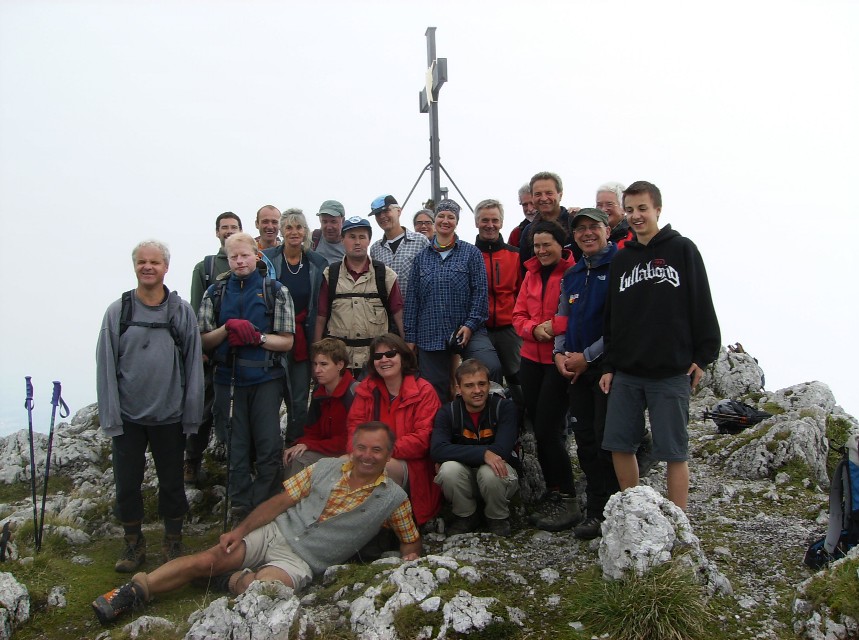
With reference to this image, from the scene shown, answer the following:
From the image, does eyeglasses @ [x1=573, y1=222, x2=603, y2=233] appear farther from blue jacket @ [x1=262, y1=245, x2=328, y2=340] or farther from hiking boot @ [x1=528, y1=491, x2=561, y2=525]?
blue jacket @ [x1=262, y1=245, x2=328, y2=340]

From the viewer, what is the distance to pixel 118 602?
17.4 ft

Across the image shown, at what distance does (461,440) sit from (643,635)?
2809mm

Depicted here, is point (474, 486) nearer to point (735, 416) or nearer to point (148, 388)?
point (148, 388)

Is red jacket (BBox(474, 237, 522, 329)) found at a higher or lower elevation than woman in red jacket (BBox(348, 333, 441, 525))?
higher

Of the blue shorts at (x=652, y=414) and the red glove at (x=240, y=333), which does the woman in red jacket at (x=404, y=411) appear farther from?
the blue shorts at (x=652, y=414)

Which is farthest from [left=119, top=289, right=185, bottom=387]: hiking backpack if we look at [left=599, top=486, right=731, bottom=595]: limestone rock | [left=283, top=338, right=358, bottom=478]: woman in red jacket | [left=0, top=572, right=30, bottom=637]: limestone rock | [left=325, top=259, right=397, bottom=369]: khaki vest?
[left=599, top=486, right=731, bottom=595]: limestone rock

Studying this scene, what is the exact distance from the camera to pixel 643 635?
4309 millimetres

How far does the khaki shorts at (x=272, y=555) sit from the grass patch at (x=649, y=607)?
234 centimetres

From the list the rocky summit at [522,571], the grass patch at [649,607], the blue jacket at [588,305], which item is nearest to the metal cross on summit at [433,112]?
the rocky summit at [522,571]

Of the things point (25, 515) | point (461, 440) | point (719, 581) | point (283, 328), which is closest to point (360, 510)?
point (461, 440)

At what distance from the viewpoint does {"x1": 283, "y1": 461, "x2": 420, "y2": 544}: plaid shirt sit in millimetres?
6020

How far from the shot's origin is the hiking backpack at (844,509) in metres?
5.29

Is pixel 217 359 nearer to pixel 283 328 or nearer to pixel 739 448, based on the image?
pixel 283 328

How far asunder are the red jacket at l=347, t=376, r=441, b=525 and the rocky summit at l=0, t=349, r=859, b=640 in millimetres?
408
